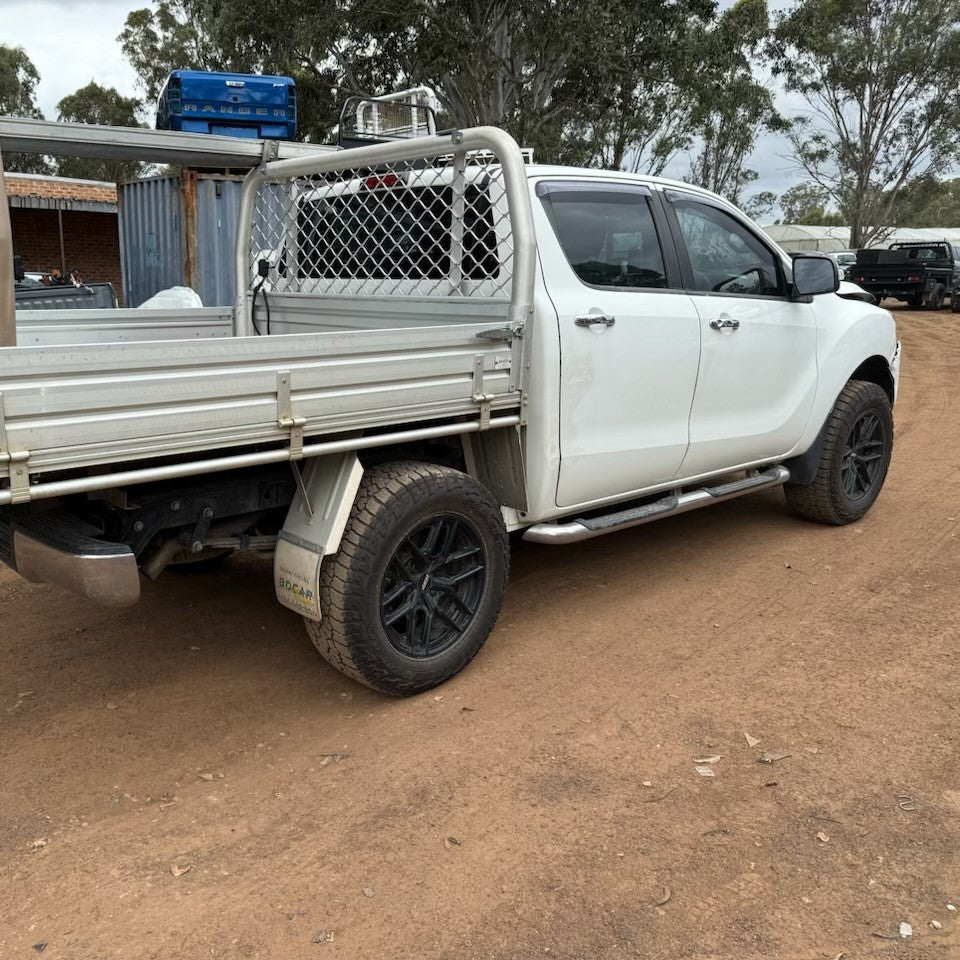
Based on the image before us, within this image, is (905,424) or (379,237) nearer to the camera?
(379,237)

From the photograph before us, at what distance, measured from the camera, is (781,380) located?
5098 mm

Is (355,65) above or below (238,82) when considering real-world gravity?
above

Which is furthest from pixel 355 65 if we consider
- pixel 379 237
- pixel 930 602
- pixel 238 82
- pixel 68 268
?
pixel 930 602

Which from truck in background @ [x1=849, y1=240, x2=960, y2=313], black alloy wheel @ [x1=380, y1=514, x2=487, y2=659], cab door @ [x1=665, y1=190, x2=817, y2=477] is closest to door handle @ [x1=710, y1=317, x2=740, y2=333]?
cab door @ [x1=665, y1=190, x2=817, y2=477]

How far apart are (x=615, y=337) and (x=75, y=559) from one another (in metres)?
2.34

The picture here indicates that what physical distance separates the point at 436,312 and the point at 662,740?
194cm

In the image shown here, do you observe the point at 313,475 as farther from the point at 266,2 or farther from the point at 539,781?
the point at 266,2

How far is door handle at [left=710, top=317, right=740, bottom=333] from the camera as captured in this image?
4.56 m

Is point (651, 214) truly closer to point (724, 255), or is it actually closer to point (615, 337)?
point (724, 255)

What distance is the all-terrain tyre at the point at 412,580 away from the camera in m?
3.30

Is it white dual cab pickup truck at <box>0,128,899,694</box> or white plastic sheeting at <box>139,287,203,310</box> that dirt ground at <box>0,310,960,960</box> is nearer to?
white dual cab pickup truck at <box>0,128,899,694</box>

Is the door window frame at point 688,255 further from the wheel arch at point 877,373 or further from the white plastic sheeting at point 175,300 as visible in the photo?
the white plastic sheeting at point 175,300

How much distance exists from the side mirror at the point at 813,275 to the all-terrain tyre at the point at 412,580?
239 centimetres

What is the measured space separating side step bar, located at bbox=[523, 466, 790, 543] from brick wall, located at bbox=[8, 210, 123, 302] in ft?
72.7
